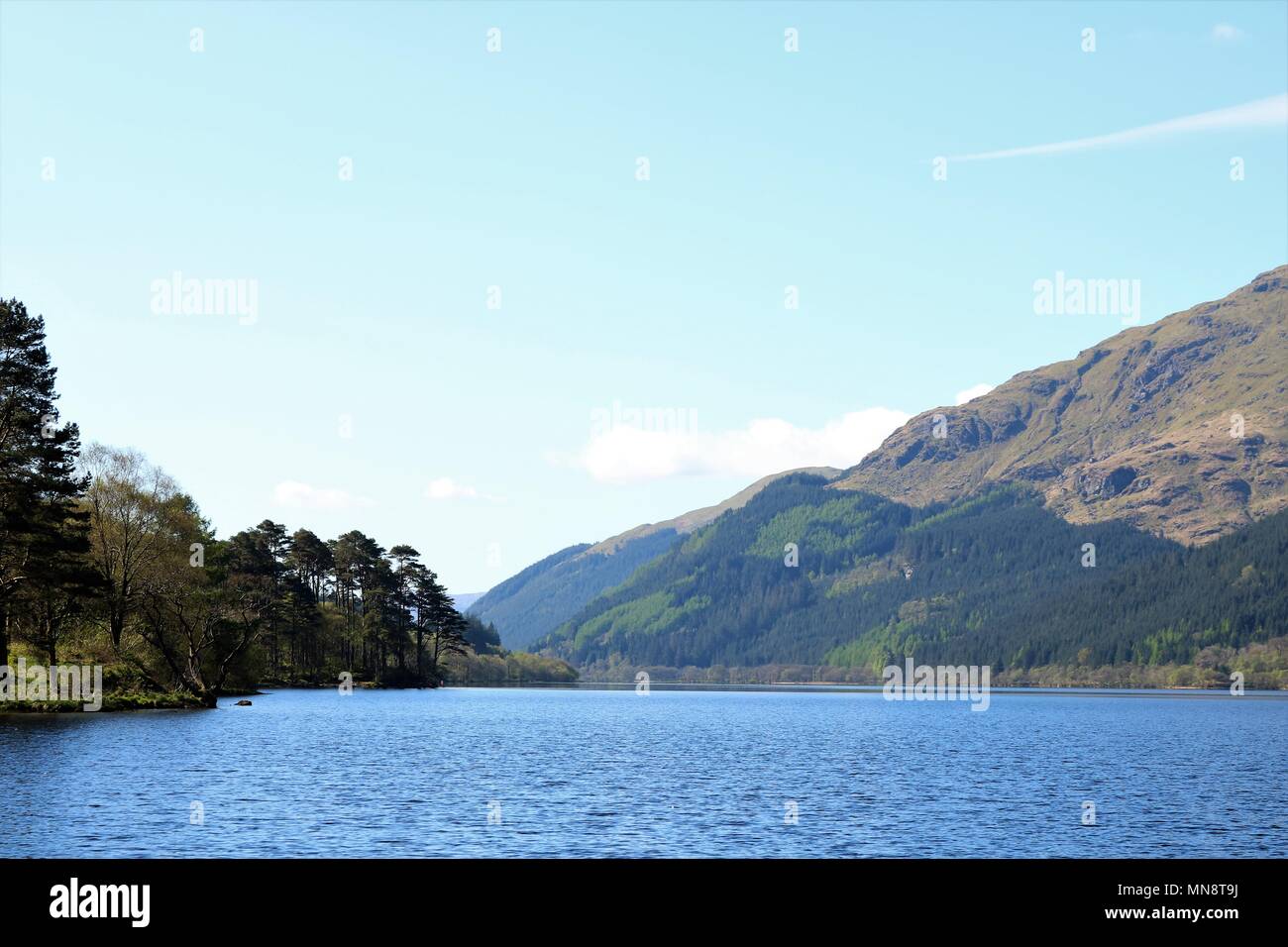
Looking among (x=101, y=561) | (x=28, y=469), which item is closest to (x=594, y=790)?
(x=28, y=469)

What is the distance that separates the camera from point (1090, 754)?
102 meters

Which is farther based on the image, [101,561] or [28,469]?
[101,561]

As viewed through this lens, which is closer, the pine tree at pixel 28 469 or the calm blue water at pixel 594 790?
the calm blue water at pixel 594 790

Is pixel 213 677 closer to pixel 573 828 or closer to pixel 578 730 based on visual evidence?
pixel 578 730

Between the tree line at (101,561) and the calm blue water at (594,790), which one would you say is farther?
the tree line at (101,561)

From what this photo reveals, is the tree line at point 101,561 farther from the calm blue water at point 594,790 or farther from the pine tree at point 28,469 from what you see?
the calm blue water at point 594,790

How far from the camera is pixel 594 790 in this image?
66250 millimetres

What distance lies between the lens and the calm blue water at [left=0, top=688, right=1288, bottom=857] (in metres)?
47.8

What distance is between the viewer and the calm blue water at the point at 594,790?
4784 centimetres

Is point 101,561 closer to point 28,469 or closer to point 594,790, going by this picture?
point 28,469

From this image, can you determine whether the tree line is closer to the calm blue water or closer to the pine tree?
the pine tree

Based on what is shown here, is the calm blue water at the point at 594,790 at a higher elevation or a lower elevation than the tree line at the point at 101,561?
lower

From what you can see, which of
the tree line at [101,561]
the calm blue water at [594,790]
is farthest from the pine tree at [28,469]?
the calm blue water at [594,790]

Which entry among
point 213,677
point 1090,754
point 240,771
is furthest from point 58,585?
point 1090,754
